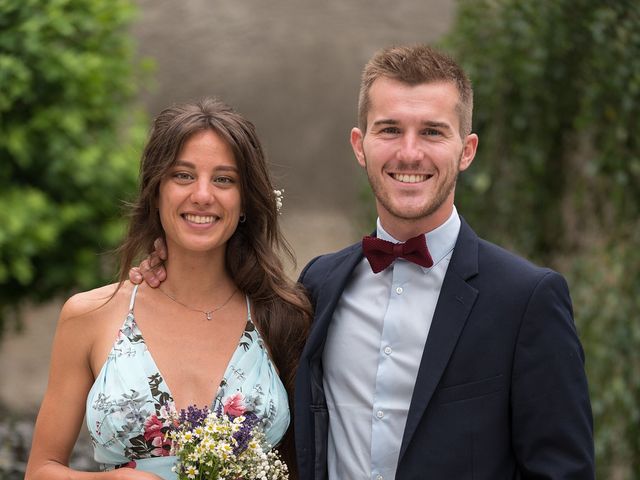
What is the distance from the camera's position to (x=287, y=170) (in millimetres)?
9648

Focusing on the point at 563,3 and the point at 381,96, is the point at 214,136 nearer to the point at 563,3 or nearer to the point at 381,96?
the point at 381,96

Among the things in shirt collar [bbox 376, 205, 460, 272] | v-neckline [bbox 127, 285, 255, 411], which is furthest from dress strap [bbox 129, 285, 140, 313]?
shirt collar [bbox 376, 205, 460, 272]

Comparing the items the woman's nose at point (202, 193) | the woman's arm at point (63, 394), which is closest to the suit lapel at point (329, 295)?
the woman's nose at point (202, 193)

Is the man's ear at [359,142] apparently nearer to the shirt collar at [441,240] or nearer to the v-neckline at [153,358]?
the shirt collar at [441,240]

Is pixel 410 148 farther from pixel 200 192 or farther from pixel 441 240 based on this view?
pixel 200 192

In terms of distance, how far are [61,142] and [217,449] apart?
10.5 ft

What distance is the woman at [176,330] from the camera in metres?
3.16

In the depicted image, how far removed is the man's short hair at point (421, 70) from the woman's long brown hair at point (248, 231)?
449 millimetres

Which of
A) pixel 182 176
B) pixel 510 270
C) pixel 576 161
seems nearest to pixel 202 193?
pixel 182 176

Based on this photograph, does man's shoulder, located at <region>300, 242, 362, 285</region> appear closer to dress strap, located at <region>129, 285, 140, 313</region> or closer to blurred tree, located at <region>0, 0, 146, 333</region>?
dress strap, located at <region>129, 285, 140, 313</region>

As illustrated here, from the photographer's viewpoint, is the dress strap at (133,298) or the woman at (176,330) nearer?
the woman at (176,330)

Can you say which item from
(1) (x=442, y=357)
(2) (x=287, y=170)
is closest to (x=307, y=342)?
(1) (x=442, y=357)

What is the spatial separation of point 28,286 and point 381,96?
357 cm

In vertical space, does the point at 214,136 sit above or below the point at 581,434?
above
